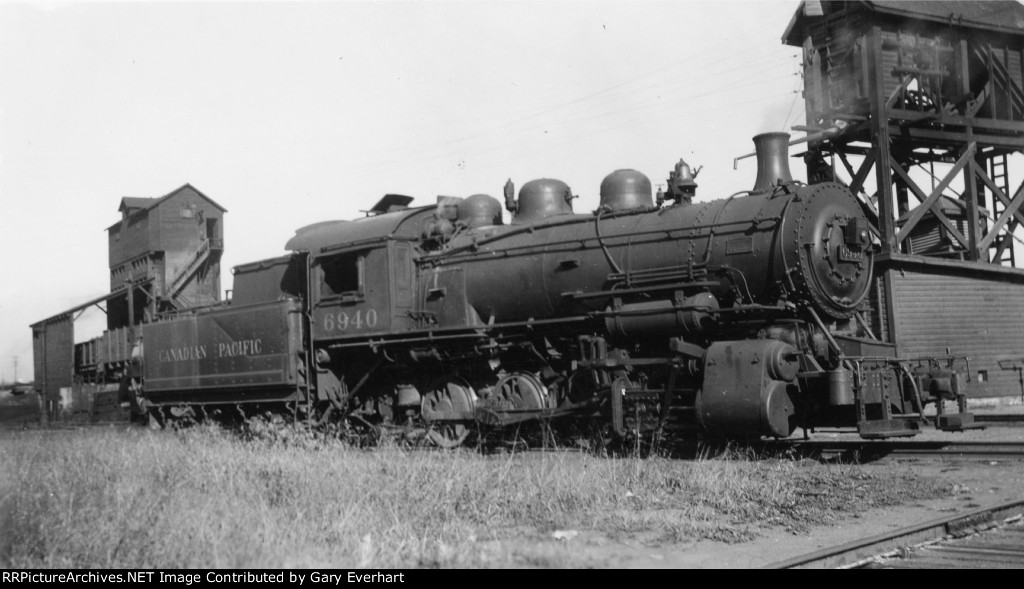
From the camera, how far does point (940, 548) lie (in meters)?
6.26

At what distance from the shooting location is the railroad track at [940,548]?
570 cm

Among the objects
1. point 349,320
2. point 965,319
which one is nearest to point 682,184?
point 349,320

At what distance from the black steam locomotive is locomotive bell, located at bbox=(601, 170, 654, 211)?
0.03 m

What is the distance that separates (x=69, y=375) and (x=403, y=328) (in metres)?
24.3

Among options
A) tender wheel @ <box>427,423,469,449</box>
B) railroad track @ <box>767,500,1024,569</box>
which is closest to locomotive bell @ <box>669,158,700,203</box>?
tender wheel @ <box>427,423,469,449</box>

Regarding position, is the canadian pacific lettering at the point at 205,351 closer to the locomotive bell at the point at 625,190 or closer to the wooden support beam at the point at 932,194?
the locomotive bell at the point at 625,190

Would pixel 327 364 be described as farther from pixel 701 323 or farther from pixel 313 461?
pixel 701 323

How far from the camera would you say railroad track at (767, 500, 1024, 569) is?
570 cm

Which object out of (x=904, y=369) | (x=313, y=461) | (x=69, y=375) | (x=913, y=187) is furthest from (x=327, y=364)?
(x=69, y=375)

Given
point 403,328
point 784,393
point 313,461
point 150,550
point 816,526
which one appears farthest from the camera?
point 403,328

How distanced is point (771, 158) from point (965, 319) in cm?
1470

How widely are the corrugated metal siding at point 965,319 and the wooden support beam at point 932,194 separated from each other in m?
1.67

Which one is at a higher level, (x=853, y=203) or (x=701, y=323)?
(x=853, y=203)

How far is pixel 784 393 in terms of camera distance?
33.6 ft
